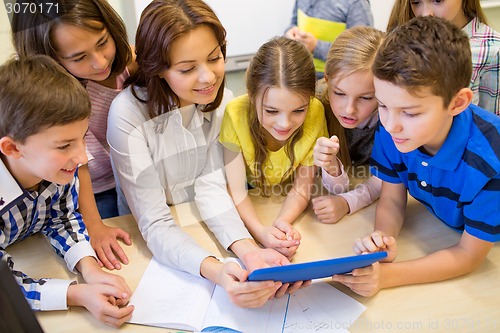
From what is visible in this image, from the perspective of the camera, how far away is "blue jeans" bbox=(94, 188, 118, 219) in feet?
4.33

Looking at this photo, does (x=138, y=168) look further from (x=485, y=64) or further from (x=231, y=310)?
(x=485, y=64)

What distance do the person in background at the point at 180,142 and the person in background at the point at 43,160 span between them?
0.15 m

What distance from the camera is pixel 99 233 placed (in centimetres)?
99

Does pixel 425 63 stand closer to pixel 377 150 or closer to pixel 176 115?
pixel 377 150

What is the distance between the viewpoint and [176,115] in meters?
1.06

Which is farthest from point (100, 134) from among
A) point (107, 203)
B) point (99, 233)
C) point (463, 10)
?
point (463, 10)

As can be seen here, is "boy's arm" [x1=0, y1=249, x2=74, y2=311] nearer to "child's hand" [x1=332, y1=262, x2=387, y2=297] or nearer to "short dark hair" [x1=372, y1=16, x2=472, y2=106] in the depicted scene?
"child's hand" [x1=332, y1=262, x2=387, y2=297]

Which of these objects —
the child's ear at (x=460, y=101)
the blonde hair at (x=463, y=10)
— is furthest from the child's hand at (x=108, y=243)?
the blonde hair at (x=463, y=10)

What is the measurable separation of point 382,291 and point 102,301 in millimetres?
527

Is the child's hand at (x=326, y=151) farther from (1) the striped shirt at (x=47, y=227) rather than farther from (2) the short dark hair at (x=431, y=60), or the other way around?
(1) the striped shirt at (x=47, y=227)

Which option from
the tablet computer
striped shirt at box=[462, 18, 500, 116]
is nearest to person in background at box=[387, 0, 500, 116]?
striped shirt at box=[462, 18, 500, 116]

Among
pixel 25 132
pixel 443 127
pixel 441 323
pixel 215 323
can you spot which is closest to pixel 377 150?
pixel 443 127

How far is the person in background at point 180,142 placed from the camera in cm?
90

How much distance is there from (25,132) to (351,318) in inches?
26.6
